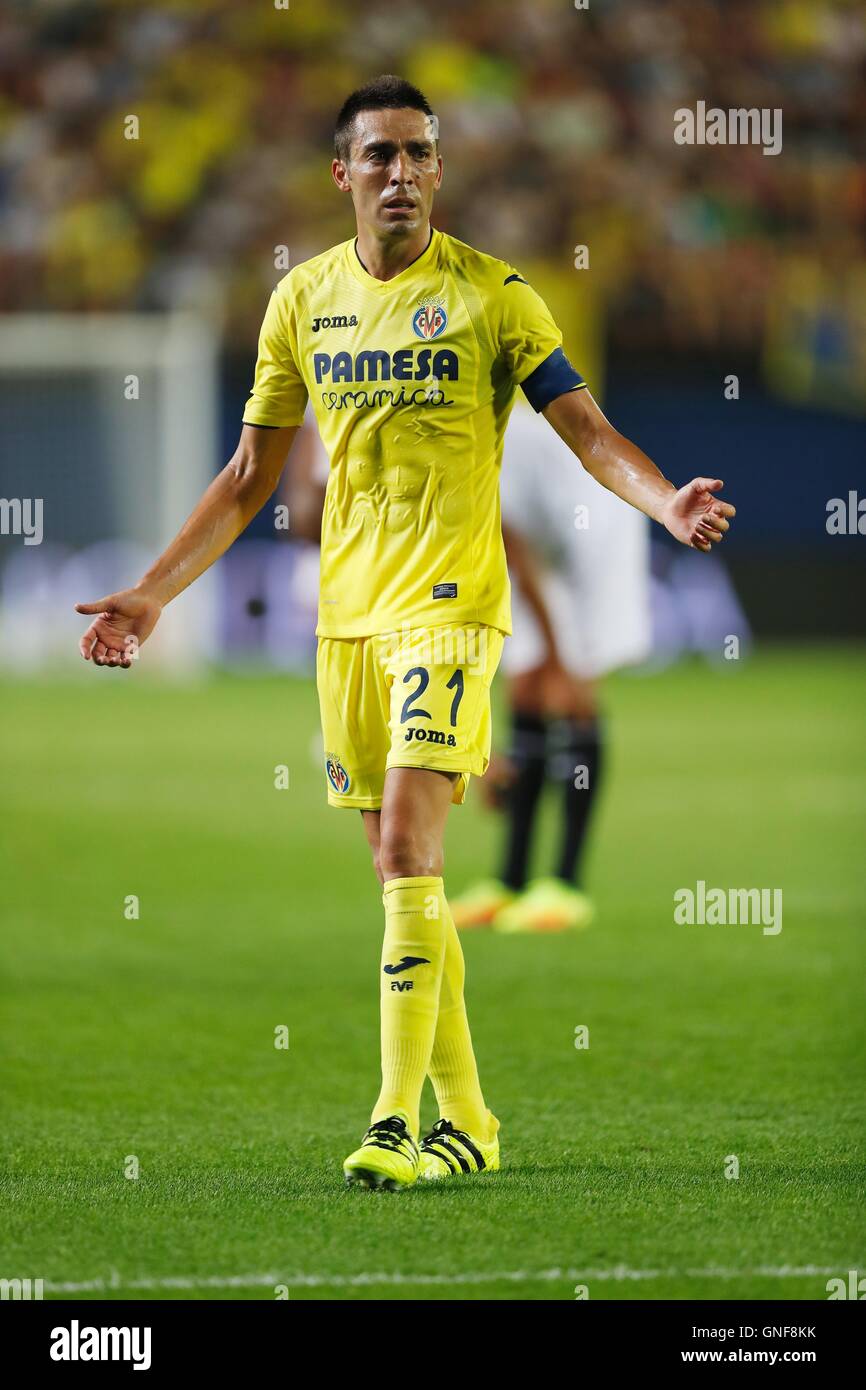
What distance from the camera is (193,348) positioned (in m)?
19.1

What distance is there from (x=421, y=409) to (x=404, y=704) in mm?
599

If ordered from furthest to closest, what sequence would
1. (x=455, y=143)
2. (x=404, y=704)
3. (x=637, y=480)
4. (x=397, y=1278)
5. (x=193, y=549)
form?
(x=455, y=143)
(x=193, y=549)
(x=404, y=704)
(x=637, y=480)
(x=397, y=1278)

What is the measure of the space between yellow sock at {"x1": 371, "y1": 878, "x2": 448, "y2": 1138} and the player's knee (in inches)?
0.7

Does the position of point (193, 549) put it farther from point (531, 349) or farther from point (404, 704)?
point (531, 349)

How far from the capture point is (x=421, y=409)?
408cm

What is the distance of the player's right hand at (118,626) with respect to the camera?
407 cm

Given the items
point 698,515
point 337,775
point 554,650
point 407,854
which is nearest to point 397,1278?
point 407,854

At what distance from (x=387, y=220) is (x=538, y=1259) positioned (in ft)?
6.66

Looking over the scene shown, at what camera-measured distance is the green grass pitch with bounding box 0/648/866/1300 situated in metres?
3.50

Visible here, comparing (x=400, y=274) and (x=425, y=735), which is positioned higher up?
(x=400, y=274)
